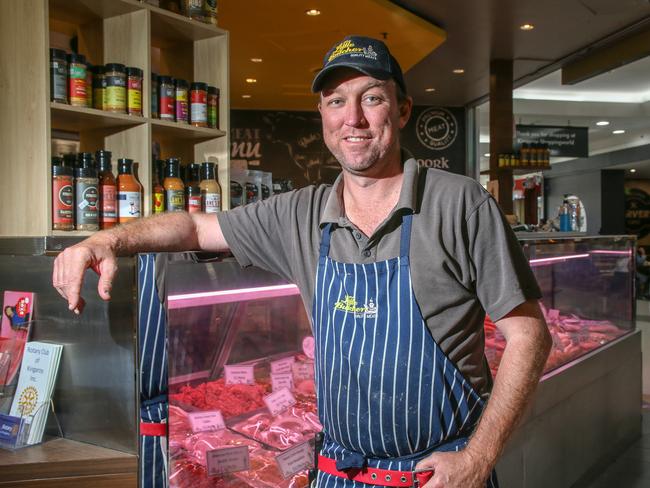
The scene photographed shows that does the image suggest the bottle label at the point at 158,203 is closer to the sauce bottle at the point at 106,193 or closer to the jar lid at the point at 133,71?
the sauce bottle at the point at 106,193

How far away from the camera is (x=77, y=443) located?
1.73 metres

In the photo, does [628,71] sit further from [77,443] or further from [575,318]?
[77,443]

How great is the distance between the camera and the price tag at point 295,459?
2.03 metres

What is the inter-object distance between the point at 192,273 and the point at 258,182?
216 centimetres

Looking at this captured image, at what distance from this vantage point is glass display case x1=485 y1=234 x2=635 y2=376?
361 centimetres

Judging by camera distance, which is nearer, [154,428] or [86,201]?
[154,428]

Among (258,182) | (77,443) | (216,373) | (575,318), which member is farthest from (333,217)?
(575,318)

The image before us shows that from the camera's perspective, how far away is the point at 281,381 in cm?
233

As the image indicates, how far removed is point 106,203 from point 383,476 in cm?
185

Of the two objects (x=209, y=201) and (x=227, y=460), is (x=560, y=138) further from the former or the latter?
(x=227, y=460)

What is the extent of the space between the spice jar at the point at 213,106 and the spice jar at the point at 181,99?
0.18 meters

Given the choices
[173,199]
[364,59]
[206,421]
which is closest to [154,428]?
[206,421]

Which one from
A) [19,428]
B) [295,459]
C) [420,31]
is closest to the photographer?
[19,428]

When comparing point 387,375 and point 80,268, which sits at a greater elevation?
point 80,268
